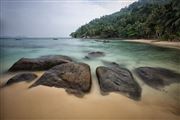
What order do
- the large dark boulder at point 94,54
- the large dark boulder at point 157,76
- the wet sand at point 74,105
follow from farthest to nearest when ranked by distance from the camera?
the large dark boulder at point 94,54 → the large dark boulder at point 157,76 → the wet sand at point 74,105

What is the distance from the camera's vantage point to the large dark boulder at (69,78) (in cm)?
141

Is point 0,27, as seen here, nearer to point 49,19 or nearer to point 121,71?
point 49,19

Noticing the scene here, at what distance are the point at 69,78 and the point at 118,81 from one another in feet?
1.69

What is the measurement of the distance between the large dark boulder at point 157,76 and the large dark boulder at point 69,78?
2.12 feet

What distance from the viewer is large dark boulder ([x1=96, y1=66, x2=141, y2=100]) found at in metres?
1.47

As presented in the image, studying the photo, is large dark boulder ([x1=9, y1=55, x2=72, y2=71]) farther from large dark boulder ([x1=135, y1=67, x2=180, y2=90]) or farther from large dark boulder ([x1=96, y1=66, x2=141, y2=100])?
large dark boulder ([x1=135, y1=67, x2=180, y2=90])

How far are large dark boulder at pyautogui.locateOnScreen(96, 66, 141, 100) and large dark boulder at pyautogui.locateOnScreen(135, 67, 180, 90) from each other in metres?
0.15

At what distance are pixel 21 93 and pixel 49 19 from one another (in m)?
0.85

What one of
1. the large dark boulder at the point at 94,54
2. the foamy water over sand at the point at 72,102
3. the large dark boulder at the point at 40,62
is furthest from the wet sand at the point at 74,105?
the large dark boulder at the point at 94,54

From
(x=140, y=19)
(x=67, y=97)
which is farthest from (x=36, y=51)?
Result: (x=140, y=19)

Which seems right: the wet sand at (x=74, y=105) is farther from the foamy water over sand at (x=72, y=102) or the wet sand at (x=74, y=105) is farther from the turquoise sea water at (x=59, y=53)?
the turquoise sea water at (x=59, y=53)

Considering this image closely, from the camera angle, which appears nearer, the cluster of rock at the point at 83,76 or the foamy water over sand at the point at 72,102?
the foamy water over sand at the point at 72,102

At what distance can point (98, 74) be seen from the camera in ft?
5.29

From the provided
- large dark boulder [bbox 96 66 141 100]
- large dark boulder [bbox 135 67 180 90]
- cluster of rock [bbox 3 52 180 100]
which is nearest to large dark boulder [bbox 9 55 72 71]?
cluster of rock [bbox 3 52 180 100]
